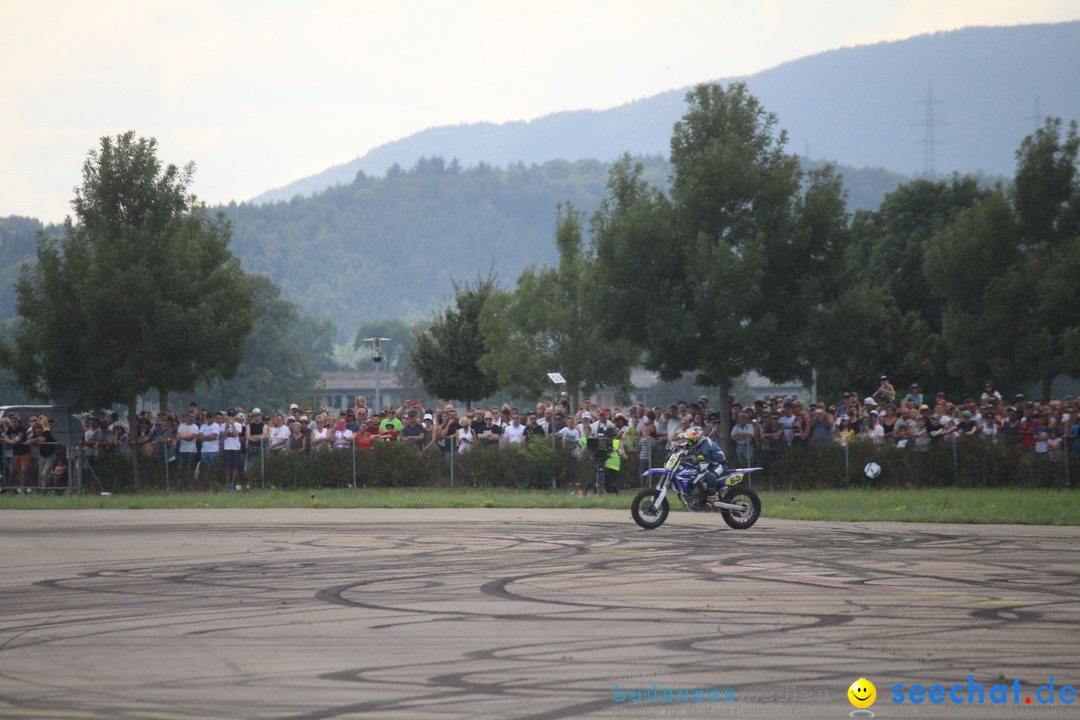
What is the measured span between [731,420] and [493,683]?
2283 centimetres

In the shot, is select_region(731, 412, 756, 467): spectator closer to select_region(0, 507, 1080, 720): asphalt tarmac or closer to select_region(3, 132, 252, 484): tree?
select_region(0, 507, 1080, 720): asphalt tarmac

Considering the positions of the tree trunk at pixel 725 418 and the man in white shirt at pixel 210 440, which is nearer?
the tree trunk at pixel 725 418

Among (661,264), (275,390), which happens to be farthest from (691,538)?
(275,390)

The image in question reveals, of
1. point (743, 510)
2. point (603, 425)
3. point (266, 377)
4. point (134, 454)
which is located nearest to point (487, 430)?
point (603, 425)

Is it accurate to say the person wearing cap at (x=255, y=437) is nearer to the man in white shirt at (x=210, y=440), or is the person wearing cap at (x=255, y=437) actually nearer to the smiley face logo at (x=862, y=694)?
the man in white shirt at (x=210, y=440)

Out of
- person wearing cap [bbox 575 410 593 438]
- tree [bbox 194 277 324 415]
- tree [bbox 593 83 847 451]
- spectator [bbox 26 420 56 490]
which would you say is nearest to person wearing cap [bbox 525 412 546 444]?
person wearing cap [bbox 575 410 593 438]

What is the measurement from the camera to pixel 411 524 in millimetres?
21547

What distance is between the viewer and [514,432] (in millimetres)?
30453

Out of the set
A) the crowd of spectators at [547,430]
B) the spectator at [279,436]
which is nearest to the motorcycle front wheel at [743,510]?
the crowd of spectators at [547,430]

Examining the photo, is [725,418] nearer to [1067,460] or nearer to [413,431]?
[413,431]

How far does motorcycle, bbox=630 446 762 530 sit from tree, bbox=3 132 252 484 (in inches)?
683

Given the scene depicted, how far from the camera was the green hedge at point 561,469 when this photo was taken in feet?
85.9

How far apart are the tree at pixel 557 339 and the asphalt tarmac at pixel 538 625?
119ft

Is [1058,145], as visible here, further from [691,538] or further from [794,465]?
[691,538]
